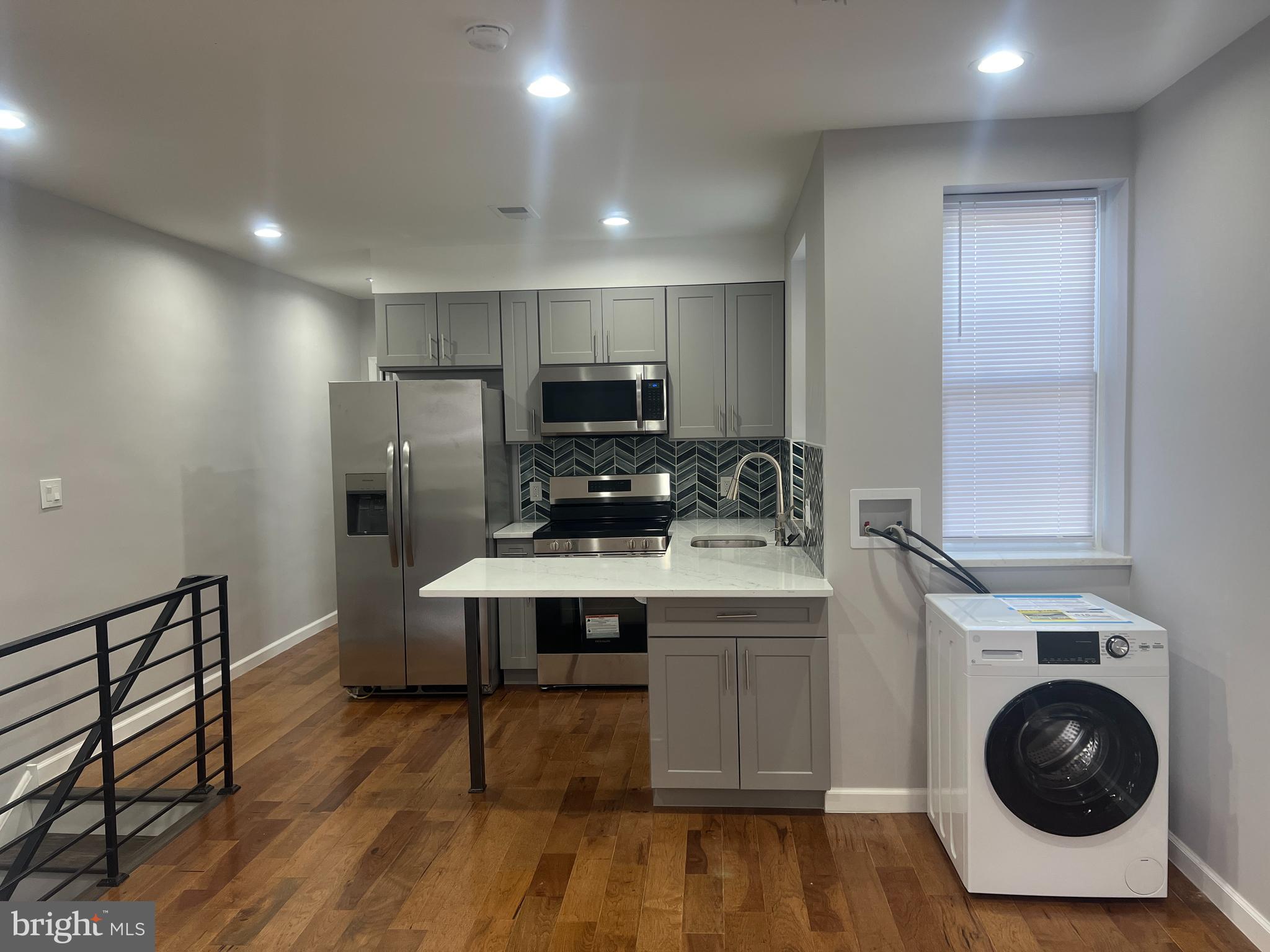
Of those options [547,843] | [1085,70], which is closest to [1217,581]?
[1085,70]

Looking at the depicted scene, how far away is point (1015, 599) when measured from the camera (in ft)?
8.77

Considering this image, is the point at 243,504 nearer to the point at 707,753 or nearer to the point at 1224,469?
the point at 707,753

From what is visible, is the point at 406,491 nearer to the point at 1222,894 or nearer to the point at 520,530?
the point at 520,530

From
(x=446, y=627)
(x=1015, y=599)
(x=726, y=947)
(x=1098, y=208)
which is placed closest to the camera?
(x=726, y=947)

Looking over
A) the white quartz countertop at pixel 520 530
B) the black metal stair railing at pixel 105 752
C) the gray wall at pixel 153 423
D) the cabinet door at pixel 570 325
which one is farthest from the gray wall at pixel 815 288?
the gray wall at pixel 153 423

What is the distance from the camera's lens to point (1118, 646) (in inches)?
90.8

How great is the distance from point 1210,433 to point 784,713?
1.59m

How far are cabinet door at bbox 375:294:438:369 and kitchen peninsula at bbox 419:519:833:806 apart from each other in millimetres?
2105

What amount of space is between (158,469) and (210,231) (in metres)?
1.21

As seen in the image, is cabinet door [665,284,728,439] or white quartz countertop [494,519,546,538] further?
cabinet door [665,284,728,439]

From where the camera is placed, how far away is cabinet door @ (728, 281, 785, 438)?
4.60 metres

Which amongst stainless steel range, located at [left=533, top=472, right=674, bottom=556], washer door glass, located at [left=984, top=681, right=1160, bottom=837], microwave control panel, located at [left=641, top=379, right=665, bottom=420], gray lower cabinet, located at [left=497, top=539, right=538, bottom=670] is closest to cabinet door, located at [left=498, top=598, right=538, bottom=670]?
gray lower cabinet, located at [left=497, top=539, right=538, bottom=670]

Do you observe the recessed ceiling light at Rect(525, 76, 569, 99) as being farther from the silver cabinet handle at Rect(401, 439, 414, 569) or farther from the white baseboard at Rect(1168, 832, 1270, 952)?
the white baseboard at Rect(1168, 832, 1270, 952)

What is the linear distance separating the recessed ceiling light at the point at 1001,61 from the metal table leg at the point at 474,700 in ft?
7.92
